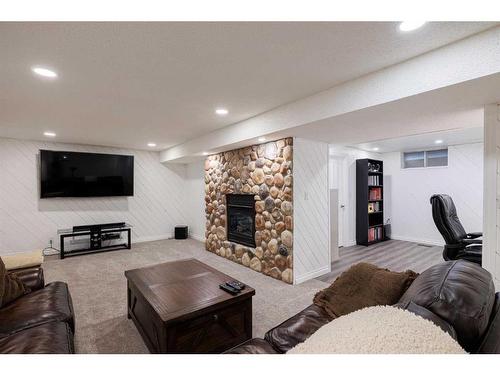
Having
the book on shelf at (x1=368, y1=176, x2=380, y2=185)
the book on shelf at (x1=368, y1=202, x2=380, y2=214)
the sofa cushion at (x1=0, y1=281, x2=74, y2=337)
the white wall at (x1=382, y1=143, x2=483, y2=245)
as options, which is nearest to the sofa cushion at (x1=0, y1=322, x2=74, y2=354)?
the sofa cushion at (x1=0, y1=281, x2=74, y2=337)

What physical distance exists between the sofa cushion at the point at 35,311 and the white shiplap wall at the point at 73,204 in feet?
12.3

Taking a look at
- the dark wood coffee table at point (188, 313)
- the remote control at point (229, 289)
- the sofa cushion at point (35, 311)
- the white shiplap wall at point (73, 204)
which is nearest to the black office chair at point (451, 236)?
the dark wood coffee table at point (188, 313)

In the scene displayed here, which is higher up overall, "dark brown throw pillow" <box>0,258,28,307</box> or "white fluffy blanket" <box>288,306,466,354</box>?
"white fluffy blanket" <box>288,306,466,354</box>

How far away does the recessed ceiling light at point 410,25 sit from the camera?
4.70 ft

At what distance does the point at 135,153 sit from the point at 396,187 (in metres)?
6.52

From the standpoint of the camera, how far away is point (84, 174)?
5137mm

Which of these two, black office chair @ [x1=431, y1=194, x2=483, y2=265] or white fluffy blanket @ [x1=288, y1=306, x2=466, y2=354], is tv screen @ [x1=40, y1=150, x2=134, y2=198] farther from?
black office chair @ [x1=431, y1=194, x2=483, y2=265]

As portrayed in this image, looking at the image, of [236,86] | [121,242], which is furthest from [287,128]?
[121,242]

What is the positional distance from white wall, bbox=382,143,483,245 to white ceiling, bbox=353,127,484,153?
1.12 ft

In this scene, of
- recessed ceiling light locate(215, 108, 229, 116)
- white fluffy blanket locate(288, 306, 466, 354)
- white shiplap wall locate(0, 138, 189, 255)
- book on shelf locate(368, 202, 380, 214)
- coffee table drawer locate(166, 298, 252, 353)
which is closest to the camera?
white fluffy blanket locate(288, 306, 466, 354)

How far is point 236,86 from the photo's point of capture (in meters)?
2.34

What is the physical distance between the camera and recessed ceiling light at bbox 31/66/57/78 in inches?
77.9

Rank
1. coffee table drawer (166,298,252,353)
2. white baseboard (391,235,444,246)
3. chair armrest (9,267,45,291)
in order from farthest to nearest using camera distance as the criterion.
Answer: white baseboard (391,235,444,246), chair armrest (9,267,45,291), coffee table drawer (166,298,252,353)

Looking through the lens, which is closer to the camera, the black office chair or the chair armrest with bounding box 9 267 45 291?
the chair armrest with bounding box 9 267 45 291
